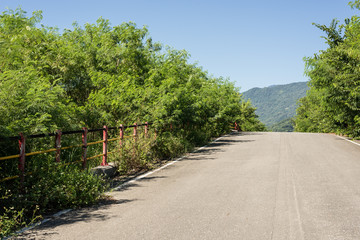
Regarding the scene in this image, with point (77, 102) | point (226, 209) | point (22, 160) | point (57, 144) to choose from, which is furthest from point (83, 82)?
point (226, 209)

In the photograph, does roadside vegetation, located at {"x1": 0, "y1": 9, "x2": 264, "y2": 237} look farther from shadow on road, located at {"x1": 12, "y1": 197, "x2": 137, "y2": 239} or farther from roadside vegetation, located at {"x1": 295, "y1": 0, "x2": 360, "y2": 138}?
roadside vegetation, located at {"x1": 295, "y1": 0, "x2": 360, "y2": 138}

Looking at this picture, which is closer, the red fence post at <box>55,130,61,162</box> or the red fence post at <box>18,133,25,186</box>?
the red fence post at <box>18,133,25,186</box>

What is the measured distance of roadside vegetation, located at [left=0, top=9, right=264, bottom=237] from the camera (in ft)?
21.8

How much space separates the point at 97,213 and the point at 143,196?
1464mm

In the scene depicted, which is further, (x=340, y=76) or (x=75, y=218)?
(x=340, y=76)

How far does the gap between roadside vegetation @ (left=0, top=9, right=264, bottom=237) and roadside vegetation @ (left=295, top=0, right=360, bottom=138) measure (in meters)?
7.44

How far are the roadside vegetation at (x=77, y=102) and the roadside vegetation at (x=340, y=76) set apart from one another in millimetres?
7439

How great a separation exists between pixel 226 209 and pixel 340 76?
58.4ft

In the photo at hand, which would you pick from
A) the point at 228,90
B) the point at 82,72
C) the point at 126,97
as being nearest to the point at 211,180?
the point at 126,97

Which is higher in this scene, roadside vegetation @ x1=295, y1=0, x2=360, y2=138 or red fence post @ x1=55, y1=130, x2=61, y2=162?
roadside vegetation @ x1=295, y1=0, x2=360, y2=138

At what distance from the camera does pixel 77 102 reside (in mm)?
17797

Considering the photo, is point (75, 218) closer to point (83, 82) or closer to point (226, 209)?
point (226, 209)

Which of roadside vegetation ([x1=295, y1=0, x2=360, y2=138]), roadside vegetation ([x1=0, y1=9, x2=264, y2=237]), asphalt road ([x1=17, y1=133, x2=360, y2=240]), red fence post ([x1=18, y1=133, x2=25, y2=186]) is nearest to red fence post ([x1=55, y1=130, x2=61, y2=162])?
roadside vegetation ([x1=0, y1=9, x2=264, y2=237])

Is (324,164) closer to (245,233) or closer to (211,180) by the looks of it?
(211,180)
